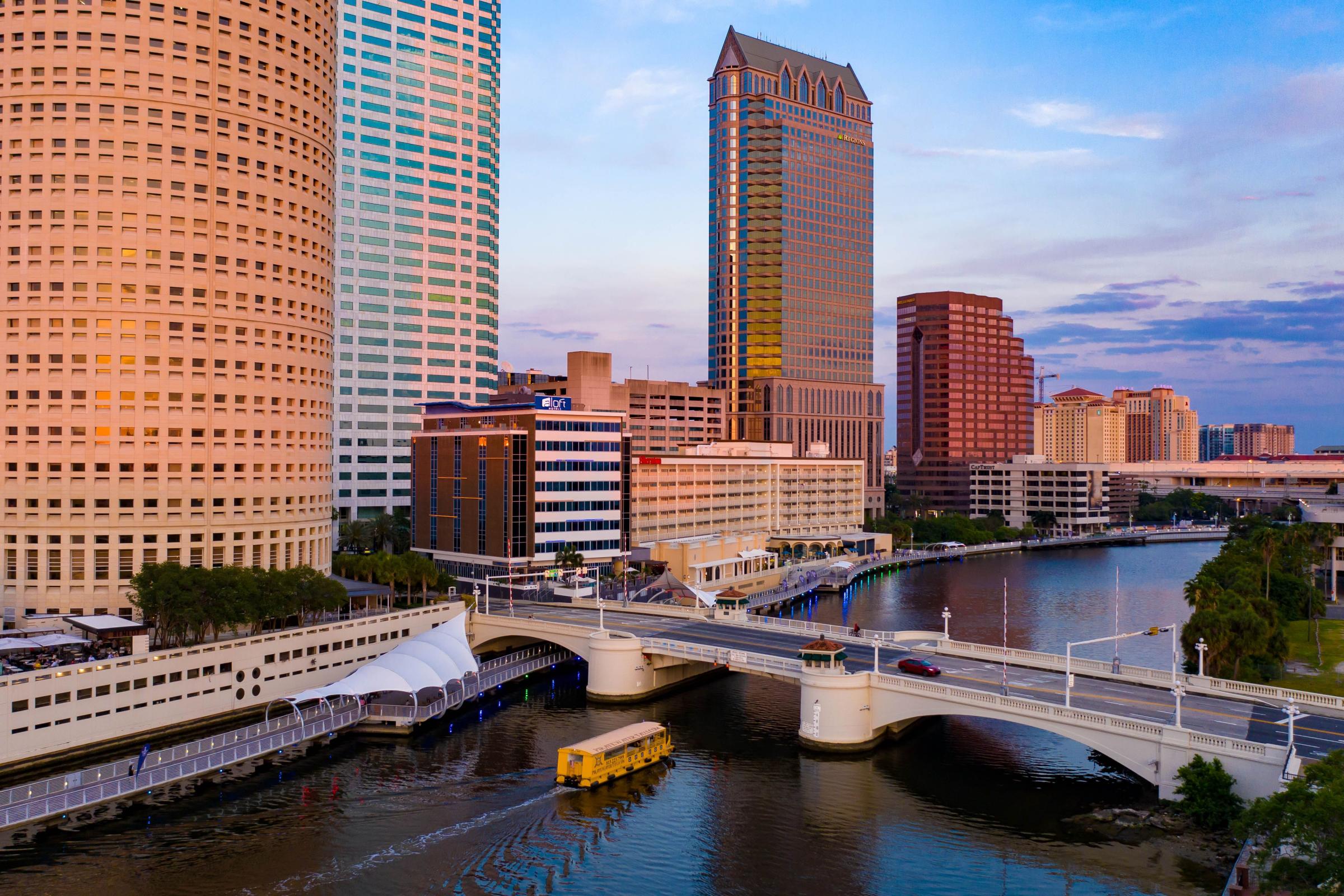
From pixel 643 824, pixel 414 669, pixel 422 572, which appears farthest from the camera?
pixel 422 572

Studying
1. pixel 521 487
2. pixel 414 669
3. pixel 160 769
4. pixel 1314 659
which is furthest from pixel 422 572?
pixel 1314 659

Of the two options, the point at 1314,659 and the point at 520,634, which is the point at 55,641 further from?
the point at 1314,659

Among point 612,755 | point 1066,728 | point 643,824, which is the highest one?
point 1066,728

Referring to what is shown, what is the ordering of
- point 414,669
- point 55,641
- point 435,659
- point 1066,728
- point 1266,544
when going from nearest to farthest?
point 1066,728, point 55,641, point 414,669, point 435,659, point 1266,544

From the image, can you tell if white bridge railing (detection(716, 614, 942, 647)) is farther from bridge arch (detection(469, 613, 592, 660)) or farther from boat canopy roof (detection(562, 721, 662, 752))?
boat canopy roof (detection(562, 721, 662, 752))

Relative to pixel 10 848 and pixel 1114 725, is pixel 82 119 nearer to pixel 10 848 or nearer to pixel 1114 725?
pixel 10 848

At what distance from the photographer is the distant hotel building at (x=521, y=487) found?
492 feet

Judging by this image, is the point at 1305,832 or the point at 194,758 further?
the point at 194,758

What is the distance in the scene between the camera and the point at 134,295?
108625mm

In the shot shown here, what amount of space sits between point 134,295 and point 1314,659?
122618 millimetres

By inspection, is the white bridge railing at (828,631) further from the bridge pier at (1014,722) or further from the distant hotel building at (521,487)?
the distant hotel building at (521,487)

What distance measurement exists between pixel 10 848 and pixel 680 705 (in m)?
54.4

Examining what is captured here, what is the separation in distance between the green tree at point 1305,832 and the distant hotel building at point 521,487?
112729 mm

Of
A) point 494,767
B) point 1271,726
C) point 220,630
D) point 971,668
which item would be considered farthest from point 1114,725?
point 220,630
